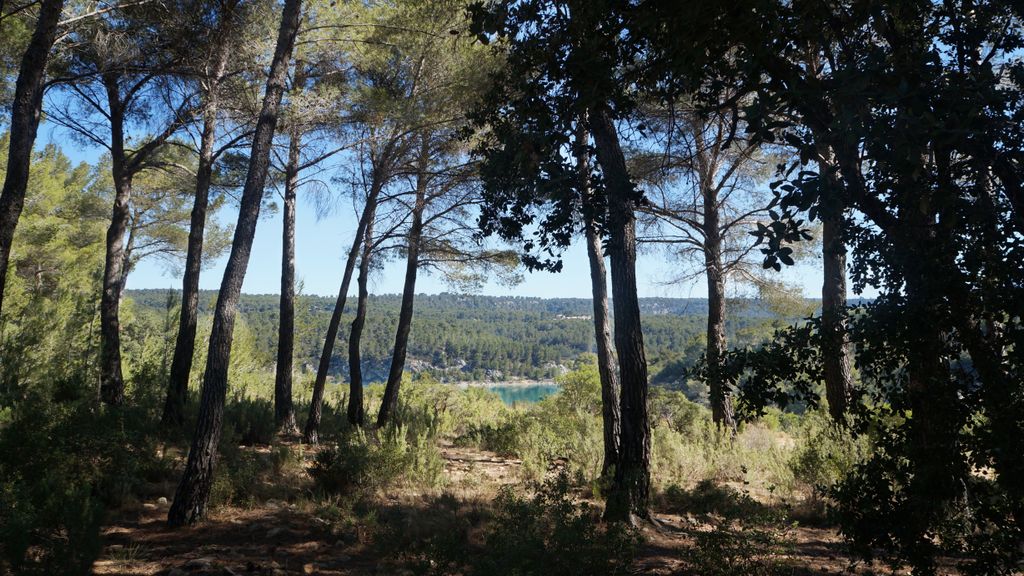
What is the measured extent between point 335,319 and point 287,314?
86 cm

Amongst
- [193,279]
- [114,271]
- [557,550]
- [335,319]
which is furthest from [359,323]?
[557,550]

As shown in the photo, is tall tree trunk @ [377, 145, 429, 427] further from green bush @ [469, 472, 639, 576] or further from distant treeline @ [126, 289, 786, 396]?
green bush @ [469, 472, 639, 576]

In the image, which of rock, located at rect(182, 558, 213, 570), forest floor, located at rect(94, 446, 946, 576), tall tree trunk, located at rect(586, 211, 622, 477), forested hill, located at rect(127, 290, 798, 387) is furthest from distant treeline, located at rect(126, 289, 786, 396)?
rock, located at rect(182, 558, 213, 570)

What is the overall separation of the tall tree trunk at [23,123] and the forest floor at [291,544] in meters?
2.51

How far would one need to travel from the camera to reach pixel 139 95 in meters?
9.62

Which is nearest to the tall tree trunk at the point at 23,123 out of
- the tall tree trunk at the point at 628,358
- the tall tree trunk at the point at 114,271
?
the tall tree trunk at the point at 114,271

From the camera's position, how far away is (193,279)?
9086 millimetres

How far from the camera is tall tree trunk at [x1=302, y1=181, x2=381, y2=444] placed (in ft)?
31.9

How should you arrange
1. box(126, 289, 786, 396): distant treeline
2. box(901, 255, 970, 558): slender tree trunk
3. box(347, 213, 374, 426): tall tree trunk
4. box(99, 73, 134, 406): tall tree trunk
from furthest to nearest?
1. box(126, 289, 786, 396): distant treeline
2. box(347, 213, 374, 426): tall tree trunk
3. box(99, 73, 134, 406): tall tree trunk
4. box(901, 255, 970, 558): slender tree trunk

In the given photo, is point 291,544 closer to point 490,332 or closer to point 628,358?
point 628,358

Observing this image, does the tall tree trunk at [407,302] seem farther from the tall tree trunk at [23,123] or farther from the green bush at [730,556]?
the green bush at [730,556]

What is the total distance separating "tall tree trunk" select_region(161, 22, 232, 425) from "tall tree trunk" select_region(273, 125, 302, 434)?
1.40 m

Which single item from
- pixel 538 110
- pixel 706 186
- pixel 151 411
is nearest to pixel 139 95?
pixel 151 411

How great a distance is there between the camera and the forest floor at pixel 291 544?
4281 mm
